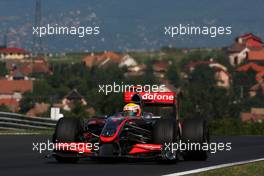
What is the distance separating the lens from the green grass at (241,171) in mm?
15930

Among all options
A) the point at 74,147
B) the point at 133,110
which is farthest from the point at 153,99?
the point at 74,147

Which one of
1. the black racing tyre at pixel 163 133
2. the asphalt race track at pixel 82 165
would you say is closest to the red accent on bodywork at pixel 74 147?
the asphalt race track at pixel 82 165

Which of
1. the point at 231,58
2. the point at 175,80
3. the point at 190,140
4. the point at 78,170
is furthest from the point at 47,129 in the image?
the point at 231,58

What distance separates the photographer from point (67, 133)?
18.1m

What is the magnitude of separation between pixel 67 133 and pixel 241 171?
3.36 metres

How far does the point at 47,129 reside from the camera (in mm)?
35406

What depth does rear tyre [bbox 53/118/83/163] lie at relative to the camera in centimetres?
1809

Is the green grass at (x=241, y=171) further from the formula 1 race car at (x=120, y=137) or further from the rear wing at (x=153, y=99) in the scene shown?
the rear wing at (x=153, y=99)

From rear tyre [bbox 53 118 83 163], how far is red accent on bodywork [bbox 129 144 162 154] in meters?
1.09

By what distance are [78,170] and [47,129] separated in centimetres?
1944

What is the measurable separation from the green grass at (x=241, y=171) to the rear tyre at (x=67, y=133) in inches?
116

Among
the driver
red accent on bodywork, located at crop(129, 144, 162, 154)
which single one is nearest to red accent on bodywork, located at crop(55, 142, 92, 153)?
red accent on bodywork, located at crop(129, 144, 162, 154)

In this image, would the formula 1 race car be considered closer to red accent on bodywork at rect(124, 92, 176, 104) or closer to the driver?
the driver

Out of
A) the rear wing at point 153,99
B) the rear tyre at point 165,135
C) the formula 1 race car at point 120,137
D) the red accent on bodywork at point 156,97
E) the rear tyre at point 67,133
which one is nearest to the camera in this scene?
A: the formula 1 race car at point 120,137
